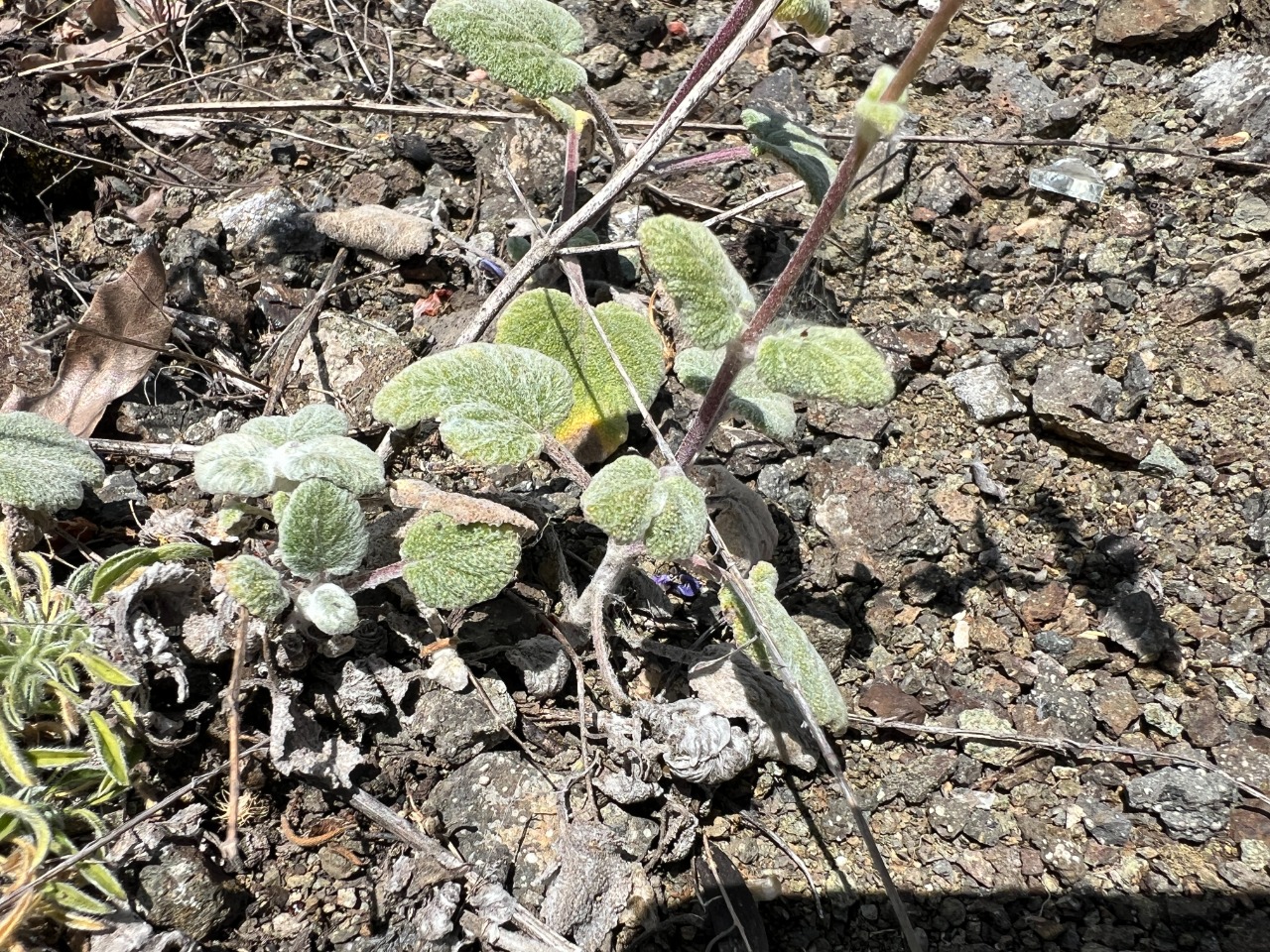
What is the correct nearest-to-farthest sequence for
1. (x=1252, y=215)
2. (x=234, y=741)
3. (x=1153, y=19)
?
(x=234, y=741) → (x=1252, y=215) → (x=1153, y=19)

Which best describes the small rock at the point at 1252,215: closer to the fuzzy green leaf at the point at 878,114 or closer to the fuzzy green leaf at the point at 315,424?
the fuzzy green leaf at the point at 315,424

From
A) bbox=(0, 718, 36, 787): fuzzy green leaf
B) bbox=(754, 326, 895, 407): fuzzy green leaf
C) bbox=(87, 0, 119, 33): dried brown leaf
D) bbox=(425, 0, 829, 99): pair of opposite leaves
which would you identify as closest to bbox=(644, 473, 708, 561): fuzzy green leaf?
bbox=(754, 326, 895, 407): fuzzy green leaf

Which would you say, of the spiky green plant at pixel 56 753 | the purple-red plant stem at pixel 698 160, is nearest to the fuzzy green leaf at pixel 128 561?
the spiky green plant at pixel 56 753

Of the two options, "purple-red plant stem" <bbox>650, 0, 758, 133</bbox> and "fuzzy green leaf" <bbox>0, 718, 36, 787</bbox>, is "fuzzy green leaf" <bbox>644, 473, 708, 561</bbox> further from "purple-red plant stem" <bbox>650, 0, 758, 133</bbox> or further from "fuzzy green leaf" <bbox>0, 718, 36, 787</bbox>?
"fuzzy green leaf" <bbox>0, 718, 36, 787</bbox>

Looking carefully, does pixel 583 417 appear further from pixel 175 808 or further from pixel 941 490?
pixel 175 808

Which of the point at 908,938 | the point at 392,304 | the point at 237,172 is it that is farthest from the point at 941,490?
the point at 237,172

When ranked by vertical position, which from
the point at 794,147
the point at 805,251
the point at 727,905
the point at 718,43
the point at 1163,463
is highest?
the point at 718,43

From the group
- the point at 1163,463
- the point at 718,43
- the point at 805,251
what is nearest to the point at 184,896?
the point at 805,251

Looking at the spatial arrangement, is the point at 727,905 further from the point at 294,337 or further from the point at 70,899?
the point at 294,337
